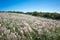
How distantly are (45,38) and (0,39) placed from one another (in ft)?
11.8

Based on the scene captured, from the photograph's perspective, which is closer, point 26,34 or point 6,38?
point 6,38

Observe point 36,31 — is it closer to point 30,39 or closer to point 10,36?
point 30,39

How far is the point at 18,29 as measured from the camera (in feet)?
24.1

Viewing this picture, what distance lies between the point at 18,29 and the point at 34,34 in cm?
131

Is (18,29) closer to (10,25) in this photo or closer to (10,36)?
(10,25)

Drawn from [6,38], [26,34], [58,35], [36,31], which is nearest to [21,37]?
[26,34]

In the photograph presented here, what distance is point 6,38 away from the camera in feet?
19.1

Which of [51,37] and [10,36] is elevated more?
[10,36]

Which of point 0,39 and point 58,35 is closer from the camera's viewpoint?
point 0,39

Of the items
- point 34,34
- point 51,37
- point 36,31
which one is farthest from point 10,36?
point 51,37

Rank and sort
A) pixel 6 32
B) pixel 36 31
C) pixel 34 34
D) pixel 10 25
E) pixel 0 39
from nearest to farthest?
pixel 0 39
pixel 6 32
pixel 10 25
pixel 34 34
pixel 36 31

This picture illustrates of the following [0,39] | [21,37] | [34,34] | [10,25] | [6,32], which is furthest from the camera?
[34,34]

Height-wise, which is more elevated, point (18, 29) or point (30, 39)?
point (18, 29)

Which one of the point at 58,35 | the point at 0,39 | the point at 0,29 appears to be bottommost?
the point at 58,35
